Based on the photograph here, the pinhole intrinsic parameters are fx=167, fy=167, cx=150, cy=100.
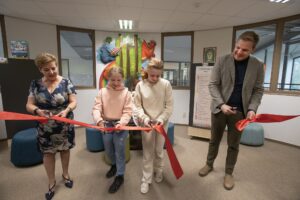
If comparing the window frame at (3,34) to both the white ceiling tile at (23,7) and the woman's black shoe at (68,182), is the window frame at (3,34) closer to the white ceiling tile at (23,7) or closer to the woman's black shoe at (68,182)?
the white ceiling tile at (23,7)

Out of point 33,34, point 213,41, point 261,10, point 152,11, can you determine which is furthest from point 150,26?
point 33,34

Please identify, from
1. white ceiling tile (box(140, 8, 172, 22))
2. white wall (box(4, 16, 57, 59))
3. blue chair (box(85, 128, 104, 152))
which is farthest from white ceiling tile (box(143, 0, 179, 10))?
white wall (box(4, 16, 57, 59))

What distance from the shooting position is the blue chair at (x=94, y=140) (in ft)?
8.84

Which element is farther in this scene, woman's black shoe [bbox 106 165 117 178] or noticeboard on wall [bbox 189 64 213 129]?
noticeboard on wall [bbox 189 64 213 129]

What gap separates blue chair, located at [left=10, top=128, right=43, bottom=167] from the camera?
2.17m

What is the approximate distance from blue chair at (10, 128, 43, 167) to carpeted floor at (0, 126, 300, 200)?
3.7 inches

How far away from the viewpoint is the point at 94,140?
2.71 m

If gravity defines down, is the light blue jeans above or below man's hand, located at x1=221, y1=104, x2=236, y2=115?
below

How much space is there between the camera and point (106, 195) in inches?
68.6

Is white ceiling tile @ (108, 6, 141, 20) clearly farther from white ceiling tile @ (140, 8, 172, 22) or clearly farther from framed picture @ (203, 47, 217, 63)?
framed picture @ (203, 47, 217, 63)

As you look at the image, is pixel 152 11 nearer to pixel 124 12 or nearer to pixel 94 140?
pixel 124 12

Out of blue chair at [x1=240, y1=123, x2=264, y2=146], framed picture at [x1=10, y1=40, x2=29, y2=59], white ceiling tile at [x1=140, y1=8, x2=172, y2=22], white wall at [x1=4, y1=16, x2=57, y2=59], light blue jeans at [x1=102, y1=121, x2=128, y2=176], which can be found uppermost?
white ceiling tile at [x1=140, y1=8, x2=172, y2=22]

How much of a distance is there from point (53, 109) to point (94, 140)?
1.28 m

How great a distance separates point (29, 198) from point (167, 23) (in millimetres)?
3523
